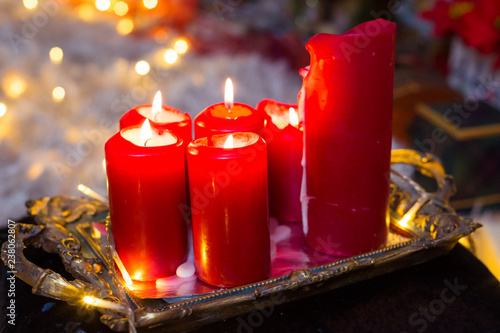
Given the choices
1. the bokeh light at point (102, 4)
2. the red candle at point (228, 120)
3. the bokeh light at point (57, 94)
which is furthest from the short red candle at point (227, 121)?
the bokeh light at point (102, 4)

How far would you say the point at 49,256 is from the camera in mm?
743

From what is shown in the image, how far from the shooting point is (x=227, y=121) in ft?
2.26

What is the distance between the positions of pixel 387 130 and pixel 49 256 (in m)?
0.51

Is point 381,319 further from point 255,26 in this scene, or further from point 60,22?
point 255,26

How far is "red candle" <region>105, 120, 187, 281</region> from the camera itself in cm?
61

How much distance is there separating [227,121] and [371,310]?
0.31 meters

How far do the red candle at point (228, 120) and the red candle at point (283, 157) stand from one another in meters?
0.04

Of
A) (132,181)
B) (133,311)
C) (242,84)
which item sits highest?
(132,181)

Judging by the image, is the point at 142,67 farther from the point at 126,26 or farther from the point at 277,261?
the point at 277,261

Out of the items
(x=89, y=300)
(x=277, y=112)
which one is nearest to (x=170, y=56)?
(x=277, y=112)

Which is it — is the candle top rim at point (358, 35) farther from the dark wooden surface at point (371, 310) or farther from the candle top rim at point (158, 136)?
the dark wooden surface at point (371, 310)

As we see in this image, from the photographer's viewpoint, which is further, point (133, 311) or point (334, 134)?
point (334, 134)

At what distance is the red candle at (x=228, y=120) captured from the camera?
686 millimetres

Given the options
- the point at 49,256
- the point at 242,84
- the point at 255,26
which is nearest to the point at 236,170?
the point at 49,256
